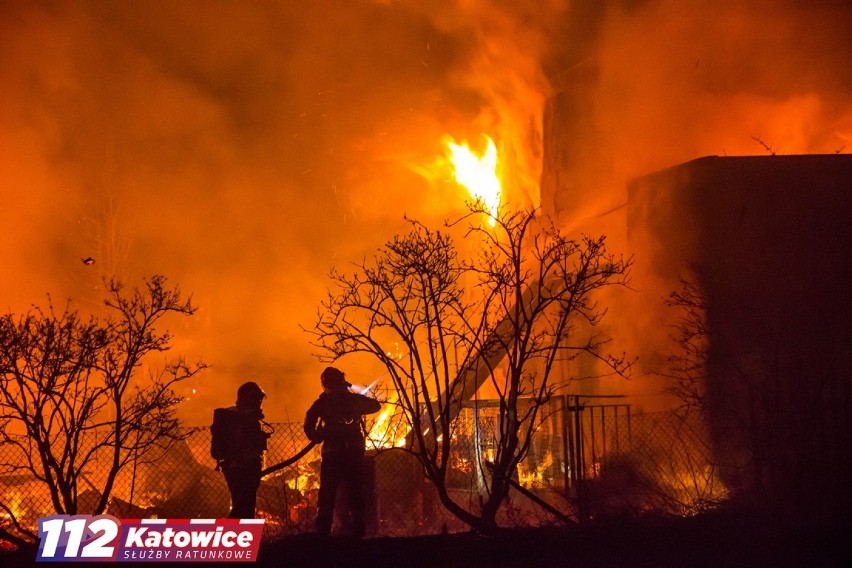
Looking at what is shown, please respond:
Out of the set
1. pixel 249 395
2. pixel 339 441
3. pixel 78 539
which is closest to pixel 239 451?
pixel 249 395

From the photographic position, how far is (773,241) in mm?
11422

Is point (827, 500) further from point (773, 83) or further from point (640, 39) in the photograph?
point (640, 39)

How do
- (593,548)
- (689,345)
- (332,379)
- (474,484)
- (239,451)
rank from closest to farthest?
1. (593,548)
2. (239,451)
3. (332,379)
4. (474,484)
5. (689,345)

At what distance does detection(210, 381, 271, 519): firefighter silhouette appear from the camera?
25.0 feet

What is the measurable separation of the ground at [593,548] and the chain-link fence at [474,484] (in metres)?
0.99

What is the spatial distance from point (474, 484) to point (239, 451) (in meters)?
3.96

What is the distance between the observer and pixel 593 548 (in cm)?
709

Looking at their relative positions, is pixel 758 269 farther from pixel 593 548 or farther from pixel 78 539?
pixel 78 539

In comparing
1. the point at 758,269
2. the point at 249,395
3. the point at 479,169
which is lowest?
the point at 249,395

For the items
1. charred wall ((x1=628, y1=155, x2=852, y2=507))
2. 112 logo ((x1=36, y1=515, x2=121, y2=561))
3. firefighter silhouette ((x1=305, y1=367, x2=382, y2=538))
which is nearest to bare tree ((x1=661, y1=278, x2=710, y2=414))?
charred wall ((x1=628, y1=155, x2=852, y2=507))

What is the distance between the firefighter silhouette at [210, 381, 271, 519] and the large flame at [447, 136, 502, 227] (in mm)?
11404

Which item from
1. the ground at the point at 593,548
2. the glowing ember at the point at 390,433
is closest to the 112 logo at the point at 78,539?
the ground at the point at 593,548

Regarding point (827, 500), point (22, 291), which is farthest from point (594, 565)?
point (22, 291)

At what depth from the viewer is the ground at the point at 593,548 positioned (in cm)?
664
